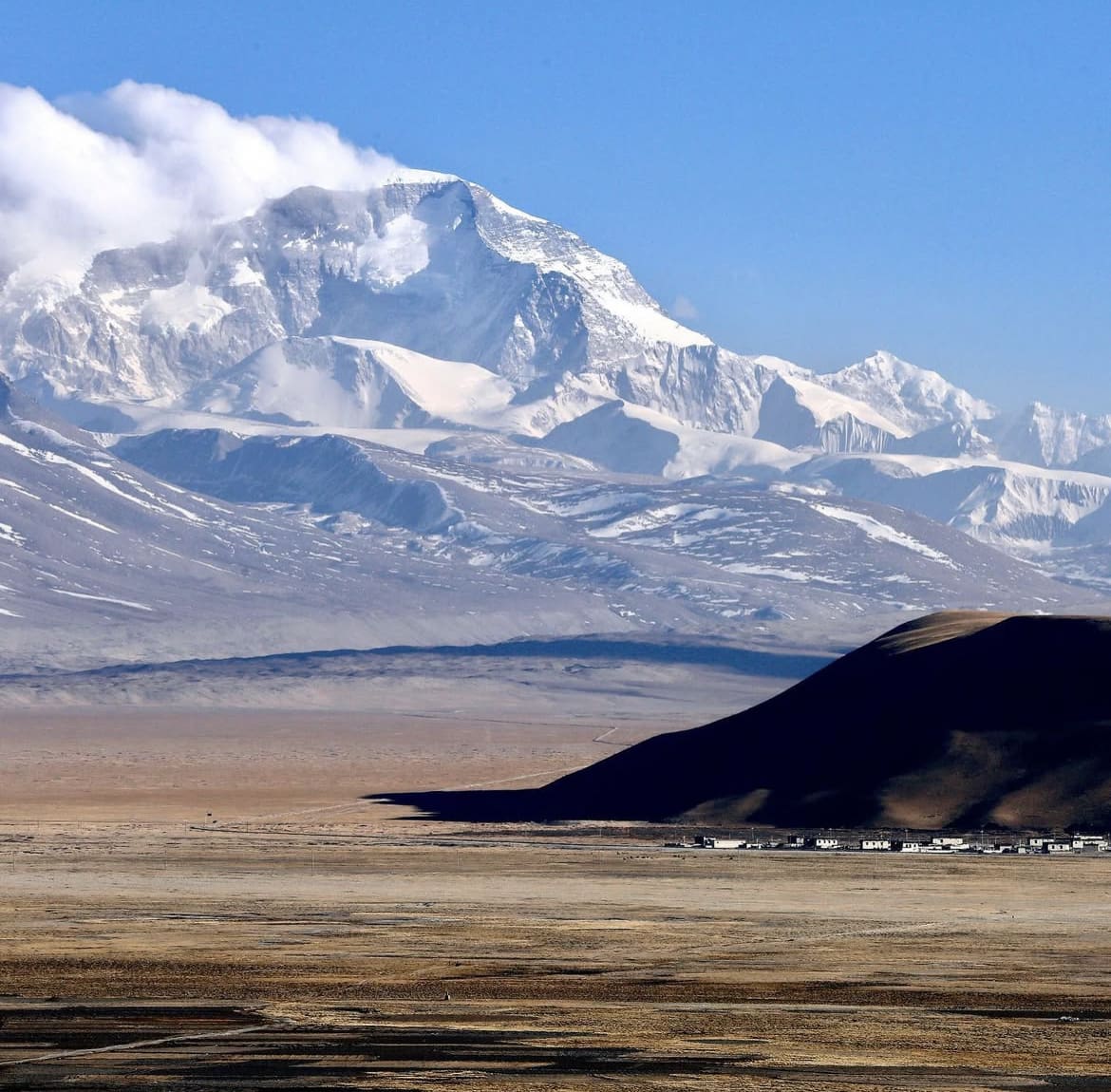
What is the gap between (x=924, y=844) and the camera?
122m

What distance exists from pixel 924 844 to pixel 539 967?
5784 centimetres

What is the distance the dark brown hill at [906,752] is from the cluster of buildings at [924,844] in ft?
15.0

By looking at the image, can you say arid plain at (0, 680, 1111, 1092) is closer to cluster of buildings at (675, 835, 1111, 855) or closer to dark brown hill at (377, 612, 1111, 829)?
cluster of buildings at (675, 835, 1111, 855)

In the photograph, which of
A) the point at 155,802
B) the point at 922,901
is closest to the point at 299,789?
the point at 155,802

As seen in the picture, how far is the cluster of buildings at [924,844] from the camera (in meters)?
119

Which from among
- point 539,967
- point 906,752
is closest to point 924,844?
point 906,752

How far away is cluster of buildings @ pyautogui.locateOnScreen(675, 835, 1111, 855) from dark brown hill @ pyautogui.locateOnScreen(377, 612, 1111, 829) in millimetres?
4575

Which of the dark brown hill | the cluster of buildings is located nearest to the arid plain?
the cluster of buildings

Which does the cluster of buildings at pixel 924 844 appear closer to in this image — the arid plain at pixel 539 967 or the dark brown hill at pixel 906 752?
the arid plain at pixel 539 967

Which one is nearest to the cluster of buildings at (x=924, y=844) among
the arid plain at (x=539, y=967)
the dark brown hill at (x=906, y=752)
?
the arid plain at (x=539, y=967)

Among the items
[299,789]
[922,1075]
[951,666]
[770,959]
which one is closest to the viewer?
[922,1075]

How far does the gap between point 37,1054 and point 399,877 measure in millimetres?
53907

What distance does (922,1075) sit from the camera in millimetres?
46688

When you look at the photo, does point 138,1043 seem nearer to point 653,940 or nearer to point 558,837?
point 653,940
